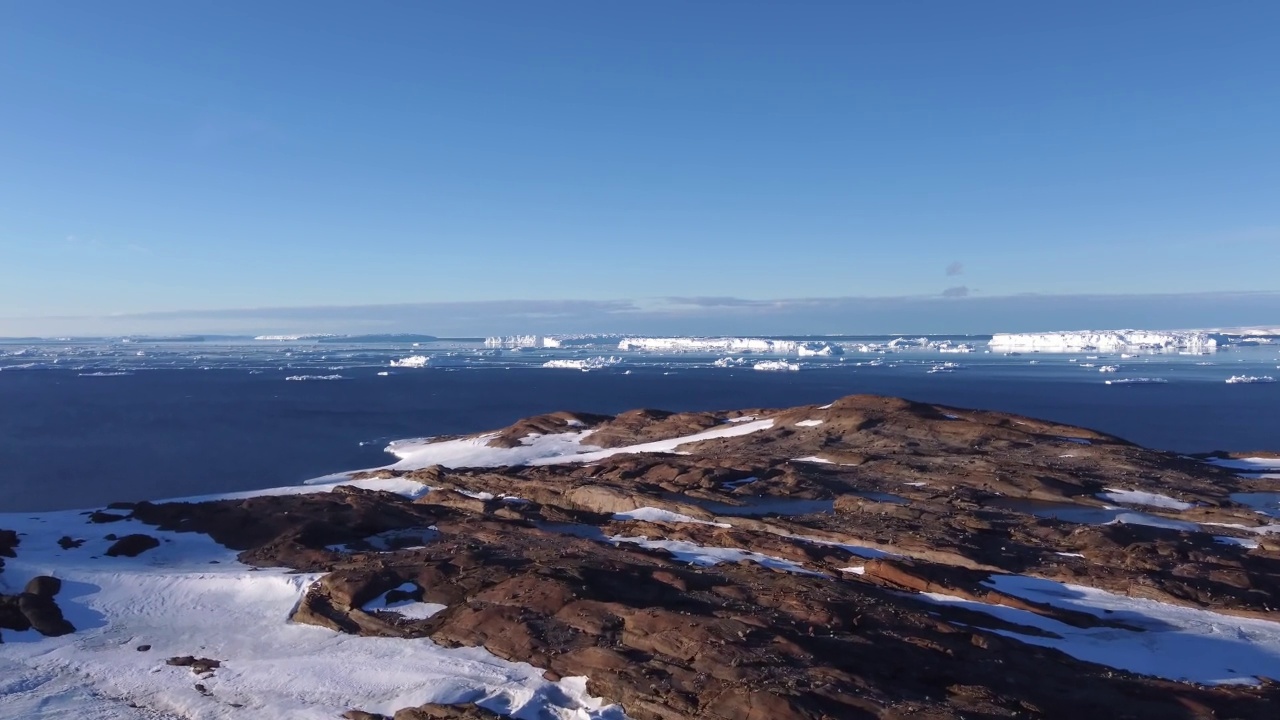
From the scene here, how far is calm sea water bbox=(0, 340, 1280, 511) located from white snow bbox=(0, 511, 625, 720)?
82.4 feet

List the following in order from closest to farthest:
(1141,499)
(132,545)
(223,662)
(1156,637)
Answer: (1156,637) → (223,662) → (132,545) → (1141,499)

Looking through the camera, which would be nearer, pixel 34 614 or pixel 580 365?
pixel 34 614

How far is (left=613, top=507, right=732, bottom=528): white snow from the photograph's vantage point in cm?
2156

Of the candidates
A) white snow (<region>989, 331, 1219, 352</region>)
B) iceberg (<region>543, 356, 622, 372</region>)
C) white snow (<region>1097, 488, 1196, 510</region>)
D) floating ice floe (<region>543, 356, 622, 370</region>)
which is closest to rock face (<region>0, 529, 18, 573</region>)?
white snow (<region>1097, 488, 1196, 510</region>)

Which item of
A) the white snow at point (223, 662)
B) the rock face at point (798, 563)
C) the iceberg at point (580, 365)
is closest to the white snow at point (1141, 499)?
the rock face at point (798, 563)

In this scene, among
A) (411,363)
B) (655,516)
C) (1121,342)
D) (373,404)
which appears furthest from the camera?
(1121,342)

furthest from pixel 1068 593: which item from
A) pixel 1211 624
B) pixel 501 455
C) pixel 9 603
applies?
pixel 501 455

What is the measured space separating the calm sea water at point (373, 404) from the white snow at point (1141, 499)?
31.6 m

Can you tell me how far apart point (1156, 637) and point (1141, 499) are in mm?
11106

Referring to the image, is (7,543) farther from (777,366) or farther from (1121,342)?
(1121,342)

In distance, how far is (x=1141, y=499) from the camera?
22.8 m

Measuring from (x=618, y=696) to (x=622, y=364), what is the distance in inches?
5381

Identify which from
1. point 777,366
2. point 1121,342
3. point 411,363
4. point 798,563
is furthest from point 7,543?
point 1121,342

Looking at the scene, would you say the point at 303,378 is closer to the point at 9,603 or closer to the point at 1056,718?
the point at 9,603
